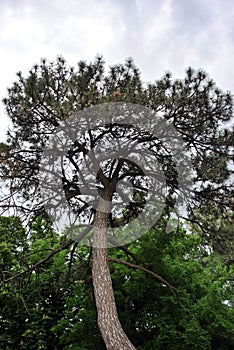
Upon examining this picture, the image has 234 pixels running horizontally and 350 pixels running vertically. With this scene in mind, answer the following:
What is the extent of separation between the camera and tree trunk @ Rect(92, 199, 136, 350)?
4477 mm

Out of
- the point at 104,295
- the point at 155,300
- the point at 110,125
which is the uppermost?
the point at 110,125

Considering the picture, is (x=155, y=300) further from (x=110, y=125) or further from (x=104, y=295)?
(x=110, y=125)

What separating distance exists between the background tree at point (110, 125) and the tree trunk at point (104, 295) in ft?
0.06

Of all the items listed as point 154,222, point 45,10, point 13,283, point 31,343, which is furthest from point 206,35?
point 31,343

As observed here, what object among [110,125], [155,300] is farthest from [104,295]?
[110,125]

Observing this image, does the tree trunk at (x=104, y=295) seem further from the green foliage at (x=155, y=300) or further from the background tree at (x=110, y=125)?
the green foliage at (x=155, y=300)

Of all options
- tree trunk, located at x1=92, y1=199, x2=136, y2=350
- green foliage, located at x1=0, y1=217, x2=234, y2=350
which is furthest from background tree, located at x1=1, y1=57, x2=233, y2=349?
green foliage, located at x1=0, y1=217, x2=234, y2=350

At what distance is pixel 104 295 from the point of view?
16.1 ft

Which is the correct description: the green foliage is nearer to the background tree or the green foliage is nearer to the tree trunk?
the tree trunk

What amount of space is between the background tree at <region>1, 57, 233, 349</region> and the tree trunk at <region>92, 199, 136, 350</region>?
18 millimetres

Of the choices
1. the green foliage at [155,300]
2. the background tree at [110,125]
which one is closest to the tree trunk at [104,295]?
the background tree at [110,125]

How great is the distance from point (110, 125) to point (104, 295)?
8.35ft

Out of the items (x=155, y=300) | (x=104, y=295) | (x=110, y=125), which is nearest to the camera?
(x=104, y=295)

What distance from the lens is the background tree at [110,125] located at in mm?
5379
